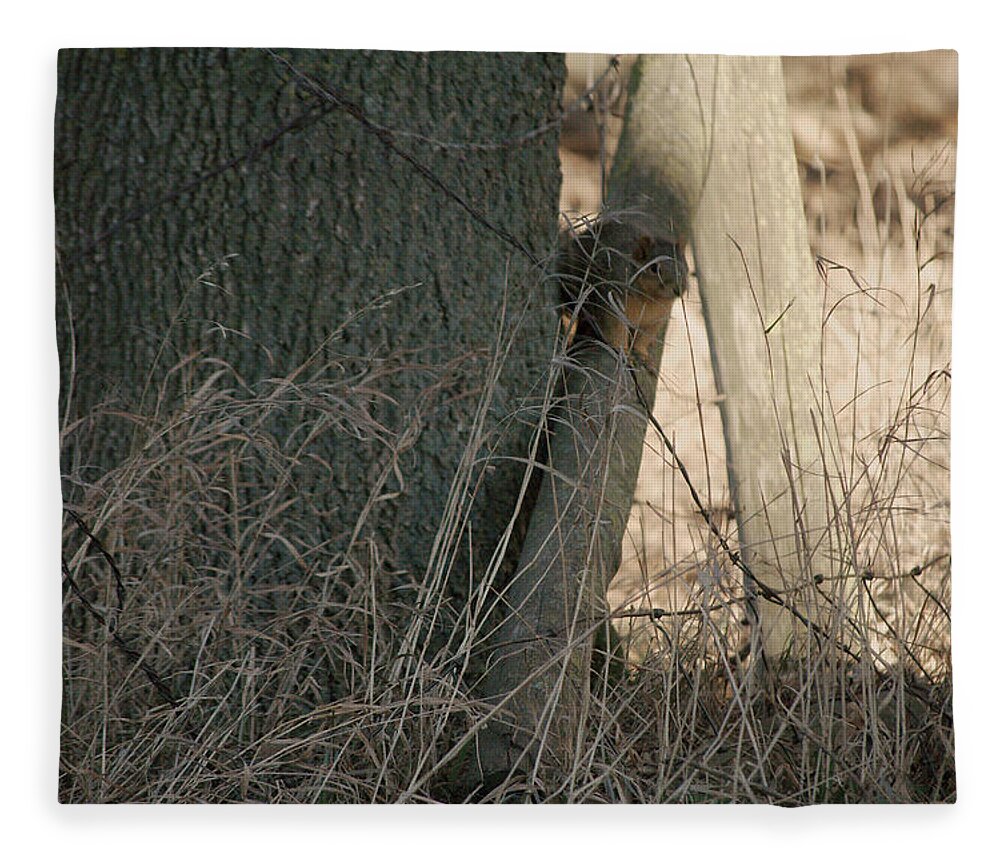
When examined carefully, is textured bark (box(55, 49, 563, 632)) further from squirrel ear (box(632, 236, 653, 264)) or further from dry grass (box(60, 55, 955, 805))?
squirrel ear (box(632, 236, 653, 264))

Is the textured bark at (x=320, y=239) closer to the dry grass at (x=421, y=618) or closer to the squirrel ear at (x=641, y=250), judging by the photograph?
the dry grass at (x=421, y=618)

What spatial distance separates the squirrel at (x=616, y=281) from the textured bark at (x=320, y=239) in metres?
0.04

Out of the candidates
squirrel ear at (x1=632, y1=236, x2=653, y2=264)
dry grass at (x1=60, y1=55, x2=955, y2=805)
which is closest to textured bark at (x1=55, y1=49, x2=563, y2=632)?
dry grass at (x1=60, y1=55, x2=955, y2=805)

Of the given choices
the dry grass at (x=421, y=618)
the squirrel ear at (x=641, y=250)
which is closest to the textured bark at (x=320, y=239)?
the dry grass at (x=421, y=618)

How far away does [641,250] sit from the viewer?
172cm

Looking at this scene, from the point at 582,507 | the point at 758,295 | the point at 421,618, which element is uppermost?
the point at 758,295

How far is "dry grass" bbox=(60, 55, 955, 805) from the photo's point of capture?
166 centimetres

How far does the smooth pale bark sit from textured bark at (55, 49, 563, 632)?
21 centimetres

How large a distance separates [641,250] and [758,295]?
193mm

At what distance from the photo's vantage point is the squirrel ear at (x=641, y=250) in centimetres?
172

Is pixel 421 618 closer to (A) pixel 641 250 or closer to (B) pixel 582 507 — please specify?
(B) pixel 582 507

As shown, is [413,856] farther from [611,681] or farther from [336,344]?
[336,344]

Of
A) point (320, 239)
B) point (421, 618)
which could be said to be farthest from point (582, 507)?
point (320, 239)
